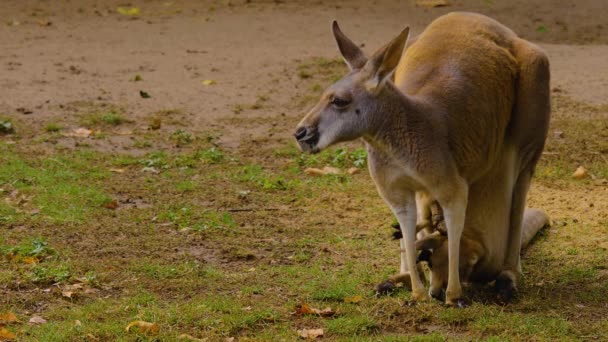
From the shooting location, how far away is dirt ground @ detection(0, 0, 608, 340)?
19.0ft

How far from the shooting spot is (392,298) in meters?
5.91

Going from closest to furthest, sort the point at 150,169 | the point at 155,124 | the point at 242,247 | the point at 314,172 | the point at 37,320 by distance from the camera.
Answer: the point at 37,320
the point at 242,247
the point at 314,172
the point at 150,169
the point at 155,124

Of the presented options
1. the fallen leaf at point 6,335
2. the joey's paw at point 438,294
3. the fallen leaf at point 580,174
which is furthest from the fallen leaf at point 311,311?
the fallen leaf at point 580,174

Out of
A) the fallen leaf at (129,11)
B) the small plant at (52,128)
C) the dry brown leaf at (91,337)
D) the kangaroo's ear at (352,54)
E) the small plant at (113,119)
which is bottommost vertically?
the small plant at (113,119)

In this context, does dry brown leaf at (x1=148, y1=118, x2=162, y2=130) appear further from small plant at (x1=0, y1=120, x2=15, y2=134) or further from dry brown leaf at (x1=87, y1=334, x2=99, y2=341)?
dry brown leaf at (x1=87, y1=334, x2=99, y2=341)

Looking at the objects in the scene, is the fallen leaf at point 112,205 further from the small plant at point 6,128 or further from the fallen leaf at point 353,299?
the fallen leaf at point 353,299

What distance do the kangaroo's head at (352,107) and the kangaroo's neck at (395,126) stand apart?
0.06 feet

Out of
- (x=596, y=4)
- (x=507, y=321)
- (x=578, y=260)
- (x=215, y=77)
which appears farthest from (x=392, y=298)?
(x=596, y=4)

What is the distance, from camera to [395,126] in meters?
5.59

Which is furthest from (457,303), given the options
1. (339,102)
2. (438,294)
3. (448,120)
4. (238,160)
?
(238,160)

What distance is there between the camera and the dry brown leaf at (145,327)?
5.33 m

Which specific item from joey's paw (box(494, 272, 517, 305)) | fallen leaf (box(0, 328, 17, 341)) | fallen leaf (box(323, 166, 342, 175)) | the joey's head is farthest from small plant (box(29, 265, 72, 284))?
fallen leaf (box(323, 166, 342, 175))

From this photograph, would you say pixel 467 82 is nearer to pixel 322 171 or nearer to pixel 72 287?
pixel 72 287

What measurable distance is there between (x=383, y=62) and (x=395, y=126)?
354 mm
